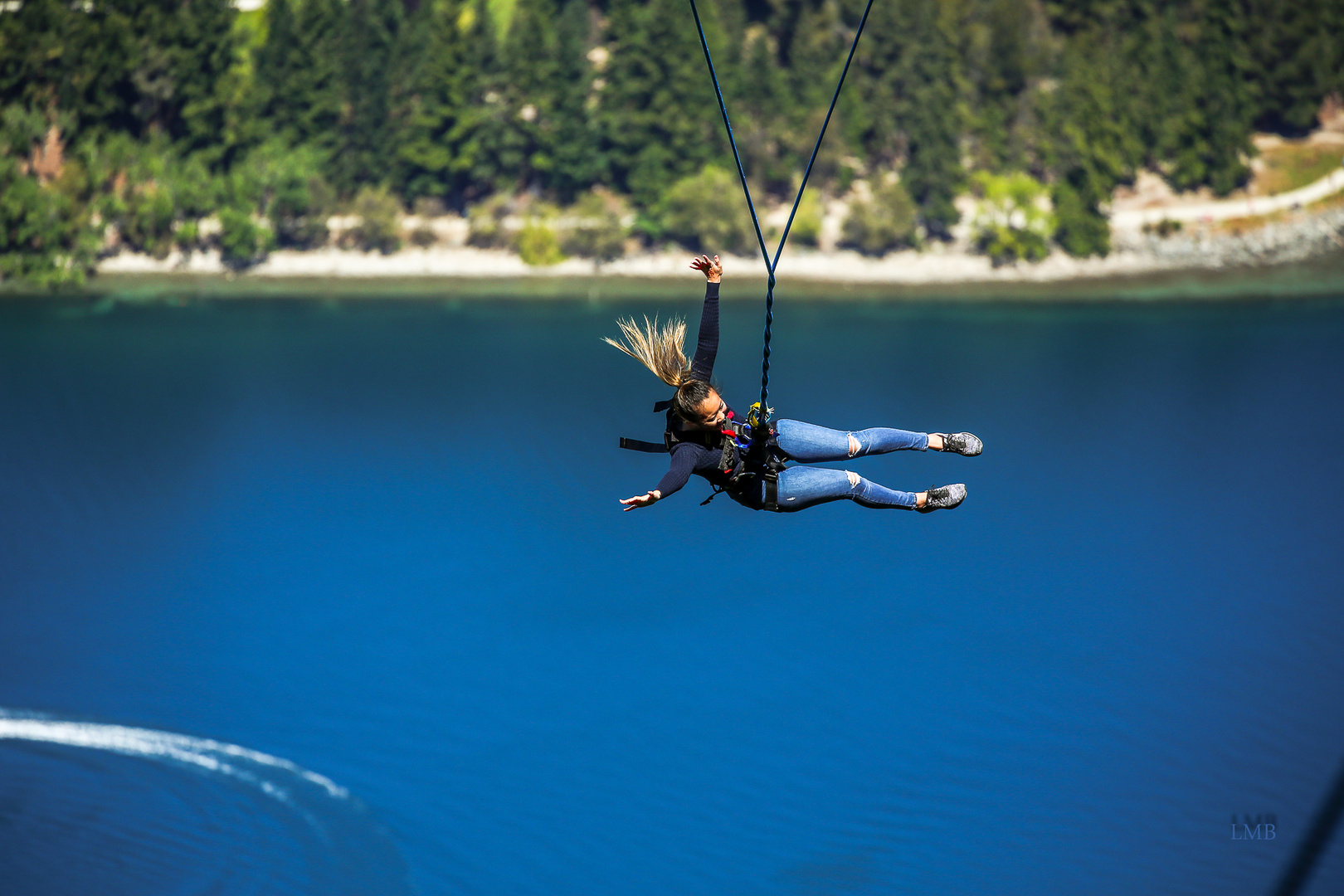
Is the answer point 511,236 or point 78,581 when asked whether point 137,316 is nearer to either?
point 511,236

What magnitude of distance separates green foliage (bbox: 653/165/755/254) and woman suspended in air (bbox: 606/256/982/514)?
4563cm

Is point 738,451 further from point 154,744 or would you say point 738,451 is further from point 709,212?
point 709,212

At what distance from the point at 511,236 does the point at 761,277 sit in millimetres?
11298

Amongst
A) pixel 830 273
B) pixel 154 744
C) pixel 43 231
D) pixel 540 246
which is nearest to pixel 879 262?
pixel 830 273

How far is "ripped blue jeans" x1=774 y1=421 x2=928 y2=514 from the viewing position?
11.1 metres

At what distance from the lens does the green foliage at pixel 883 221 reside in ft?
187

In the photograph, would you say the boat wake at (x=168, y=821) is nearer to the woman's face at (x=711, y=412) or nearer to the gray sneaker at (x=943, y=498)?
the gray sneaker at (x=943, y=498)

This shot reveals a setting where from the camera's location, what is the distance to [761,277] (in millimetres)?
56281

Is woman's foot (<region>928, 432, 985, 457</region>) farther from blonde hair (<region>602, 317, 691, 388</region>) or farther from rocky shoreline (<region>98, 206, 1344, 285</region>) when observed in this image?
rocky shoreline (<region>98, 206, 1344, 285</region>)

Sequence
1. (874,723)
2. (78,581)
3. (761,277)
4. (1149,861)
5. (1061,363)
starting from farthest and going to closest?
(761,277)
(1061,363)
(78,581)
(874,723)
(1149,861)

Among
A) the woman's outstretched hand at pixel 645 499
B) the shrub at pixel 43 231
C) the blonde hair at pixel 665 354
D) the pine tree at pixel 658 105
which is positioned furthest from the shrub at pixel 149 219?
the woman's outstretched hand at pixel 645 499

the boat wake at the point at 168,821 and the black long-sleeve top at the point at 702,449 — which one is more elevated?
the black long-sleeve top at the point at 702,449

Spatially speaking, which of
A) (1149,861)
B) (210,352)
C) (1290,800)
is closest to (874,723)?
(1149,861)

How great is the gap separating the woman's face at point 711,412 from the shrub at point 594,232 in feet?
156
